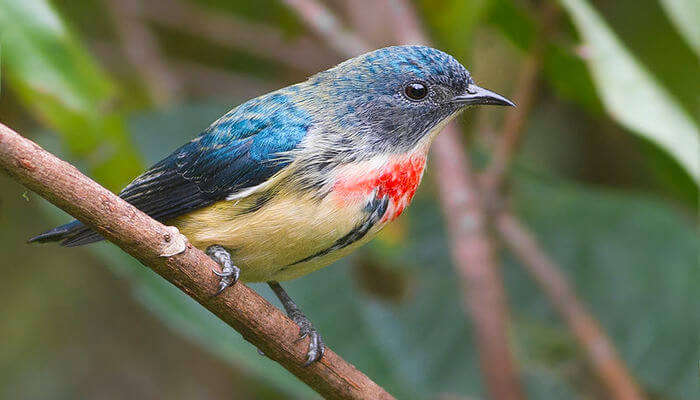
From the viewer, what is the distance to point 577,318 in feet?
13.8

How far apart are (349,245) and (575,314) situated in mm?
1883

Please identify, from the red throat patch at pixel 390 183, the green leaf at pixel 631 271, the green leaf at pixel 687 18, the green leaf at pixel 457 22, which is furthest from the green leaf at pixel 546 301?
the green leaf at pixel 687 18

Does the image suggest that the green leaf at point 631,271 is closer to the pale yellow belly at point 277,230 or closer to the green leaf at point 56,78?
the pale yellow belly at point 277,230

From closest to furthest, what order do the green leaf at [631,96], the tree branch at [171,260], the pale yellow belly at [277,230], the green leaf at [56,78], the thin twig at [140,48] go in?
the tree branch at [171,260] → the pale yellow belly at [277,230] → the green leaf at [56,78] → the green leaf at [631,96] → the thin twig at [140,48]

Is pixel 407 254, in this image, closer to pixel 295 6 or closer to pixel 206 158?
pixel 295 6

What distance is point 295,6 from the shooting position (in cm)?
420

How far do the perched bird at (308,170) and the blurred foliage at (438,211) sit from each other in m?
0.29

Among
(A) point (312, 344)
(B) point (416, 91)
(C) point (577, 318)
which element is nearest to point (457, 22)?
(B) point (416, 91)

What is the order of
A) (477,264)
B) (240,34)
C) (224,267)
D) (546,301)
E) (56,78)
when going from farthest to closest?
(240,34) → (546,301) → (477,264) → (56,78) → (224,267)

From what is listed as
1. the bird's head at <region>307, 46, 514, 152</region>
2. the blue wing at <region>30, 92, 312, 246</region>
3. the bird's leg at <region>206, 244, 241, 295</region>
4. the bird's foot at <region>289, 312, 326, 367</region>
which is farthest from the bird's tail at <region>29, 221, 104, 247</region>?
the bird's head at <region>307, 46, 514, 152</region>

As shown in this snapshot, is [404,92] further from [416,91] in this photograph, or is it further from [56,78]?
[56,78]

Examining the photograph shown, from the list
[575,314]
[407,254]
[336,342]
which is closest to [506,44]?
[407,254]

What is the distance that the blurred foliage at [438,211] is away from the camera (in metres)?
2.93

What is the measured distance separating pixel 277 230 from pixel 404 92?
0.71 meters
